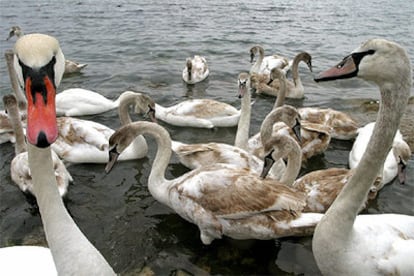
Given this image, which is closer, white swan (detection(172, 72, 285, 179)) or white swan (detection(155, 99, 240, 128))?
white swan (detection(172, 72, 285, 179))

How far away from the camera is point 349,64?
3346 millimetres

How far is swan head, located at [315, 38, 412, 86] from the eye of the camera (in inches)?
126

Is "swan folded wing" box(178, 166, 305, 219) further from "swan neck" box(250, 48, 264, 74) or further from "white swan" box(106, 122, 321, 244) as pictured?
"swan neck" box(250, 48, 264, 74)

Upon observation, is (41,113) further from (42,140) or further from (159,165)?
(159,165)

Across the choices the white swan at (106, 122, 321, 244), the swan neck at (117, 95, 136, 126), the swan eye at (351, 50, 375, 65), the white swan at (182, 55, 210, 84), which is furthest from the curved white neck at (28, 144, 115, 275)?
the white swan at (182, 55, 210, 84)

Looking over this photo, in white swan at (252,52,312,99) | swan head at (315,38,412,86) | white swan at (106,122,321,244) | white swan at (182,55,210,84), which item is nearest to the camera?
swan head at (315,38,412,86)

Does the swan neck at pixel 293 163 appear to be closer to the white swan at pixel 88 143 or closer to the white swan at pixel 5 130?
the white swan at pixel 88 143

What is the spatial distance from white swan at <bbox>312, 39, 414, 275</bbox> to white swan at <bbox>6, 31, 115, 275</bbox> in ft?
6.43

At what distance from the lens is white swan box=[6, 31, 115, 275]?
2238 millimetres

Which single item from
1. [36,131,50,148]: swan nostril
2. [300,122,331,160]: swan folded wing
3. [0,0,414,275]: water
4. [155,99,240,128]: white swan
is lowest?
[0,0,414,275]: water

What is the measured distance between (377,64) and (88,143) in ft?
15.8

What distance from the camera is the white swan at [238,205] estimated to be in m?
4.41

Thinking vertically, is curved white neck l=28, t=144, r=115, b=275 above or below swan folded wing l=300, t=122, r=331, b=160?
above

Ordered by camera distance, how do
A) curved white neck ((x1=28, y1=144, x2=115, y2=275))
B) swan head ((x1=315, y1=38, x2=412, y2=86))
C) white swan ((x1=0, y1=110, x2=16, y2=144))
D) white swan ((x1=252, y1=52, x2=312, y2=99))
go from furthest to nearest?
white swan ((x1=252, y1=52, x2=312, y2=99)) < white swan ((x1=0, y1=110, x2=16, y2=144)) < swan head ((x1=315, y1=38, x2=412, y2=86)) < curved white neck ((x1=28, y1=144, x2=115, y2=275))
